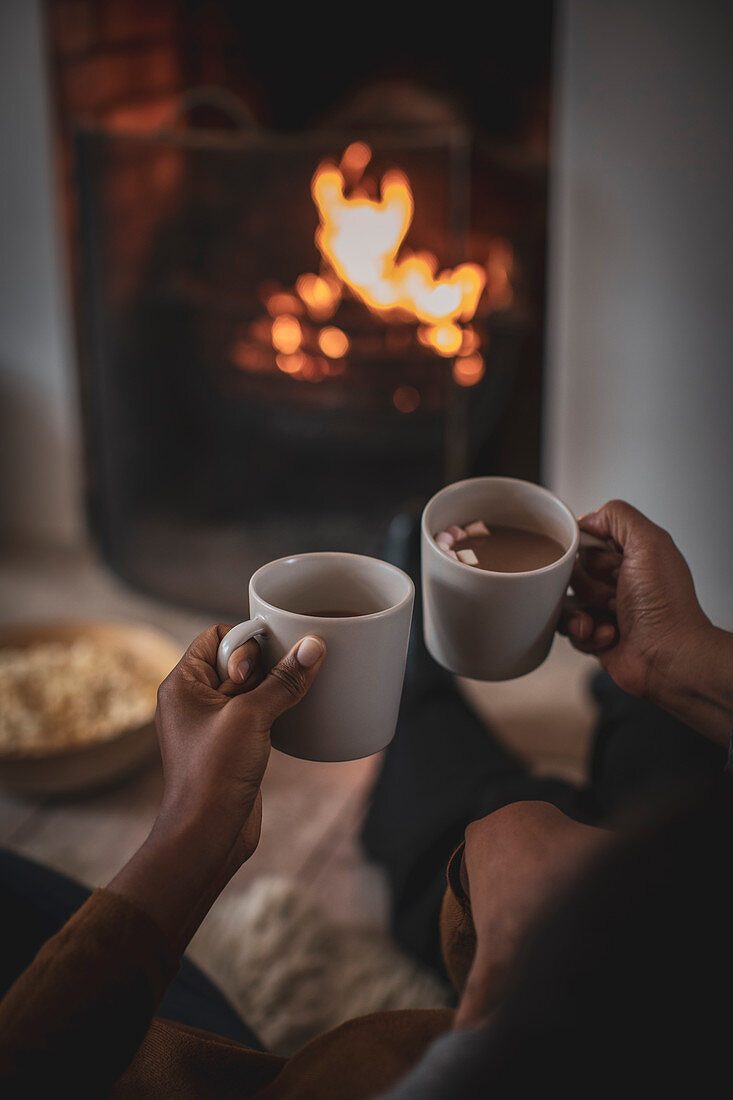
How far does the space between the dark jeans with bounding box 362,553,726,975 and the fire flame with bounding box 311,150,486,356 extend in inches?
34.3

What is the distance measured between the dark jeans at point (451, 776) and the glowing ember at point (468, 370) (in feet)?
2.48

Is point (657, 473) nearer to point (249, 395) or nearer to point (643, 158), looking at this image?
point (643, 158)

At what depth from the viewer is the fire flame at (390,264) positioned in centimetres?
173

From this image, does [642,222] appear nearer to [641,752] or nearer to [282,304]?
[282,304]

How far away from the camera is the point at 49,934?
0.69m

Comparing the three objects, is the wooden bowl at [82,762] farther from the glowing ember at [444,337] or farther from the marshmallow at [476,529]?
the glowing ember at [444,337]

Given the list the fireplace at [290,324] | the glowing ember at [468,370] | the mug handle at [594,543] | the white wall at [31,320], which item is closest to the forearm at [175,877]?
the mug handle at [594,543]

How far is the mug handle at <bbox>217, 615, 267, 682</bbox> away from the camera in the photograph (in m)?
0.49

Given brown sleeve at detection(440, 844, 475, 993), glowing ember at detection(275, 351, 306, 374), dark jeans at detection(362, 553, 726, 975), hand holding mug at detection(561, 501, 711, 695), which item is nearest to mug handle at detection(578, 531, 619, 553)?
hand holding mug at detection(561, 501, 711, 695)

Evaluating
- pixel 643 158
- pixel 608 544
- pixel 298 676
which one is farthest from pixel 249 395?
pixel 298 676

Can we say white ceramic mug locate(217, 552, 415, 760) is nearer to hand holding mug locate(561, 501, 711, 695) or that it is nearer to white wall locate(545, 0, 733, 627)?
hand holding mug locate(561, 501, 711, 695)

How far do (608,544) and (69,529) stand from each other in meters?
1.81

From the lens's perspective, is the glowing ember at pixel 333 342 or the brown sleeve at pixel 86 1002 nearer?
the brown sleeve at pixel 86 1002

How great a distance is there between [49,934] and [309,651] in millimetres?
401
